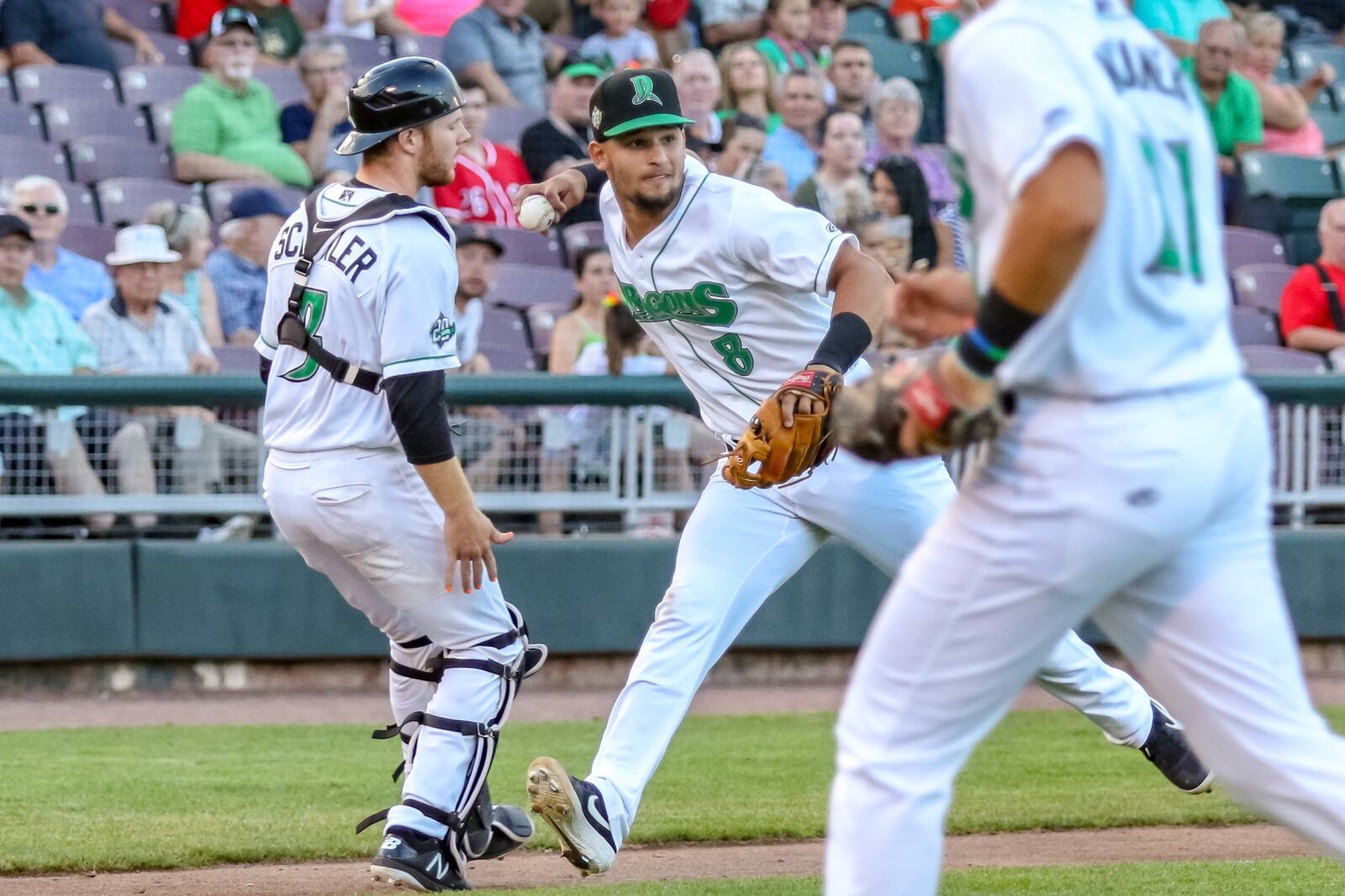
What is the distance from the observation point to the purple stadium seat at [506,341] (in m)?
9.40

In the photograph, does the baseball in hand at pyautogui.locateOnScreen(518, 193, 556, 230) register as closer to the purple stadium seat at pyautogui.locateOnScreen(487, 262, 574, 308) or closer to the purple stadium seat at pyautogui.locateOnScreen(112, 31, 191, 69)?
the purple stadium seat at pyautogui.locateOnScreen(487, 262, 574, 308)

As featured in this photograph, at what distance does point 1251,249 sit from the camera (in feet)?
37.8

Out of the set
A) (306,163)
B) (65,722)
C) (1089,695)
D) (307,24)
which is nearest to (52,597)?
(65,722)

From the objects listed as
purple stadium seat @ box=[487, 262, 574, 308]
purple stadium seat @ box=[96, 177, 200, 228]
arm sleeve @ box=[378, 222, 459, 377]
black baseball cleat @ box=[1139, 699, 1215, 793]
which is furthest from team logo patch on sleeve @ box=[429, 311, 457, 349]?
purple stadium seat @ box=[96, 177, 200, 228]

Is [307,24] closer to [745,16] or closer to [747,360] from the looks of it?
[745,16]

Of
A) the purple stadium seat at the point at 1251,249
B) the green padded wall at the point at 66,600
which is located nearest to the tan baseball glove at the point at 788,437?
the green padded wall at the point at 66,600

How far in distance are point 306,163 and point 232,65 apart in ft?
2.52

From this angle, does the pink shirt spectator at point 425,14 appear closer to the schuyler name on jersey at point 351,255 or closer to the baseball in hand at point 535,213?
the baseball in hand at point 535,213

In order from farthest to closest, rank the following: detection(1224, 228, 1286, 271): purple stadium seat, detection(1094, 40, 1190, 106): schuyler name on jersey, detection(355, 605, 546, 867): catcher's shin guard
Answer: detection(1224, 228, 1286, 271): purple stadium seat < detection(355, 605, 546, 867): catcher's shin guard < detection(1094, 40, 1190, 106): schuyler name on jersey

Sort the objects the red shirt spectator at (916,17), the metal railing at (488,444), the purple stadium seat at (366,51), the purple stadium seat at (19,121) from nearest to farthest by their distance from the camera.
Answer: the metal railing at (488,444), the purple stadium seat at (19,121), the purple stadium seat at (366,51), the red shirt spectator at (916,17)

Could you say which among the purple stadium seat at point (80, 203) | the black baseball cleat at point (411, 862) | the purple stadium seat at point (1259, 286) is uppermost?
the purple stadium seat at point (80, 203)

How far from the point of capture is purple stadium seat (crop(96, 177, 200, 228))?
10000 mm

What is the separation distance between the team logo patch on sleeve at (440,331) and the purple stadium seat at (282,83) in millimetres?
7355

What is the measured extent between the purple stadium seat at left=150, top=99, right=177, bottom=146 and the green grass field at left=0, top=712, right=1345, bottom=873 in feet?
15.8
